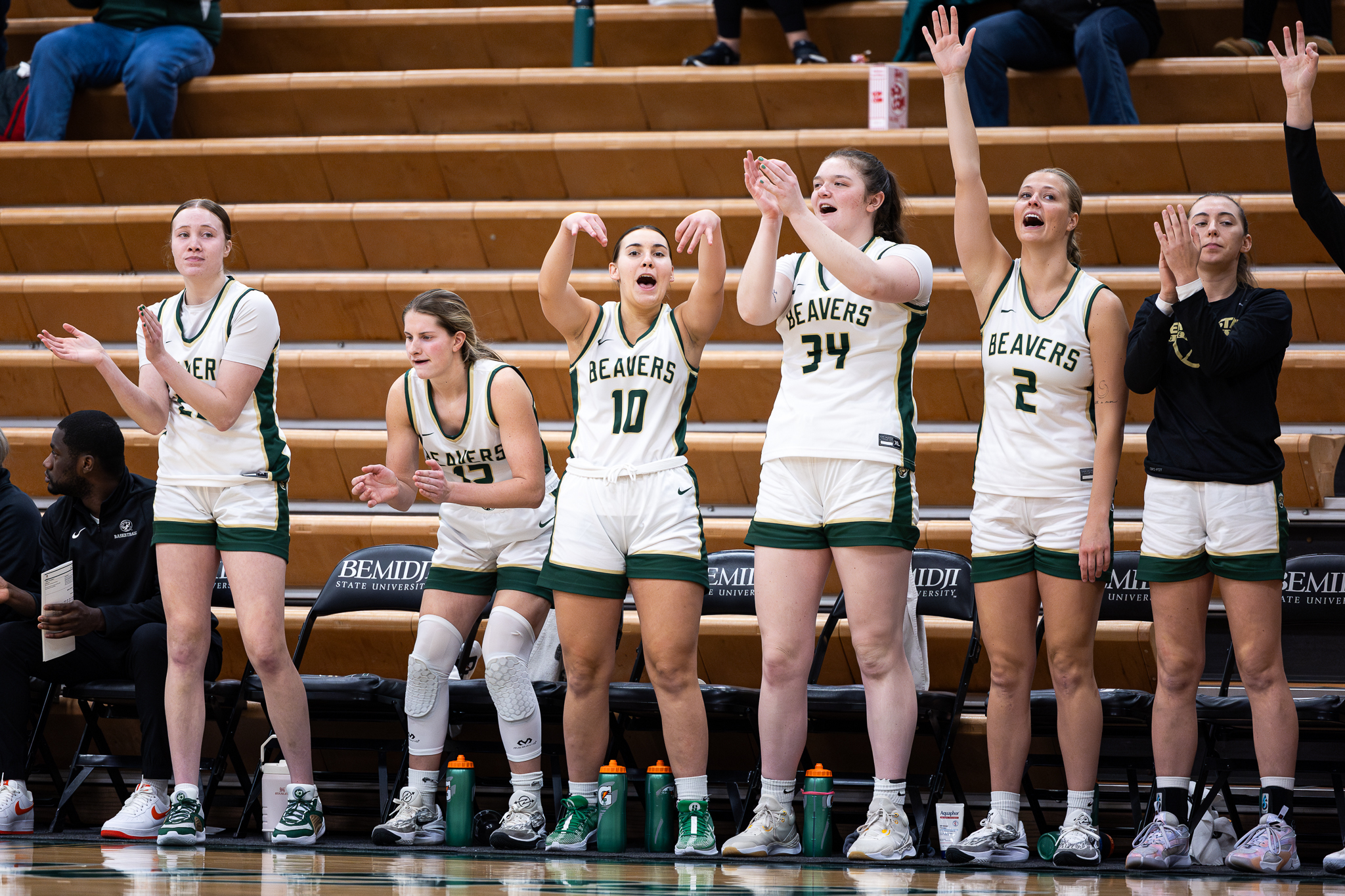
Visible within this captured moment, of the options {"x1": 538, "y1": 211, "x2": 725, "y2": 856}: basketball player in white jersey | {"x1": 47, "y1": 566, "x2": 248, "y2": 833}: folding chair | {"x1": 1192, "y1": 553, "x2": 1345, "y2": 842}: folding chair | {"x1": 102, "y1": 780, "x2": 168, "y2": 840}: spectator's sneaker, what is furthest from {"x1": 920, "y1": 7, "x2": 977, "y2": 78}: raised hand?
{"x1": 102, "y1": 780, "x2": 168, "y2": 840}: spectator's sneaker

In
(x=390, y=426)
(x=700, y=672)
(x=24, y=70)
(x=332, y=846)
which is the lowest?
(x=332, y=846)

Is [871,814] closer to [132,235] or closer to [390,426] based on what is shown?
[390,426]

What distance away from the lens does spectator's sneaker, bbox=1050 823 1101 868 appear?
367 cm

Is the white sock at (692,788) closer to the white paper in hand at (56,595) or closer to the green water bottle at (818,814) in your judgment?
the green water bottle at (818,814)

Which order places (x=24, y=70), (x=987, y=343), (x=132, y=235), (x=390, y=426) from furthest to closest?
(x=24, y=70), (x=132, y=235), (x=390, y=426), (x=987, y=343)

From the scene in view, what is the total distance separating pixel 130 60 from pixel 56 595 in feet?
12.9

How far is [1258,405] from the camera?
149 inches

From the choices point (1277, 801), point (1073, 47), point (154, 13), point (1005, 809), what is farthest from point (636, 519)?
point (154, 13)

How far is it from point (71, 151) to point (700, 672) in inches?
179

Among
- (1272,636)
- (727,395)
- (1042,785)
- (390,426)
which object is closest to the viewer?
(1272,636)

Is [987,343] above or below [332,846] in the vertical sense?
above

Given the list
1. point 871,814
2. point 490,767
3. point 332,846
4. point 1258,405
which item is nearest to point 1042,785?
point 871,814

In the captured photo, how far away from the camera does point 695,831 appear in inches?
150

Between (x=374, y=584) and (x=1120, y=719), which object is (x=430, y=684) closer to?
(x=374, y=584)
